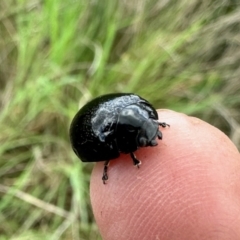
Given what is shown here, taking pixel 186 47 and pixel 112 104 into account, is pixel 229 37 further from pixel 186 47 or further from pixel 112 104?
pixel 112 104

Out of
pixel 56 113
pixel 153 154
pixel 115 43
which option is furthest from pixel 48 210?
pixel 115 43

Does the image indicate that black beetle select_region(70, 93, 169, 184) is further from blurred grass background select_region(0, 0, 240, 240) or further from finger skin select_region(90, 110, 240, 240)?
blurred grass background select_region(0, 0, 240, 240)

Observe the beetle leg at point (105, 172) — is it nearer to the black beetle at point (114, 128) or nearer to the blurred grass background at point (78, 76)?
the black beetle at point (114, 128)

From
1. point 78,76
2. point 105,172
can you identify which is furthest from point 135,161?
point 78,76

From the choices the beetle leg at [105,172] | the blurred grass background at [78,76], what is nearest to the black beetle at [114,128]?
the beetle leg at [105,172]

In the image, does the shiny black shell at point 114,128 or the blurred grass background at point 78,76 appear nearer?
the shiny black shell at point 114,128

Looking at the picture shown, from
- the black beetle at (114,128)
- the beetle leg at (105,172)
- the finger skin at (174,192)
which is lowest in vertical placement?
the finger skin at (174,192)

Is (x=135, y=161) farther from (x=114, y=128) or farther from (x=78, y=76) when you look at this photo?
(x=78, y=76)
